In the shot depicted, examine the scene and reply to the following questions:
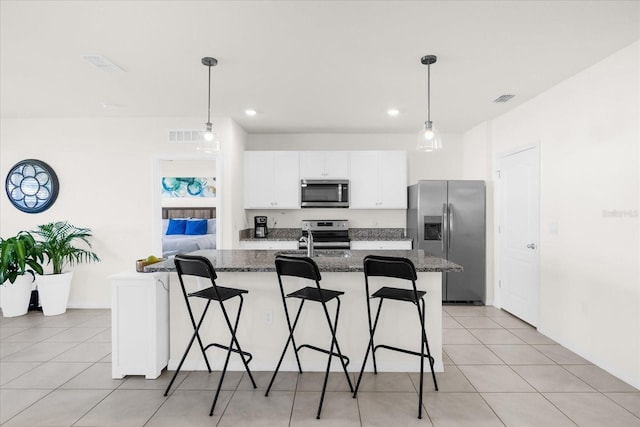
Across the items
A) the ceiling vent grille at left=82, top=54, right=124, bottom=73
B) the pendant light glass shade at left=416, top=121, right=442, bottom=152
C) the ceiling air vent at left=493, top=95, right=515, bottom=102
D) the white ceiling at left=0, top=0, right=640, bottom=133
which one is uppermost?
the ceiling air vent at left=493, top=95, right=515, bottom=102

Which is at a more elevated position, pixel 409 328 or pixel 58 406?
pixel 409 328

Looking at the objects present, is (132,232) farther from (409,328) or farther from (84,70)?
(409,328)

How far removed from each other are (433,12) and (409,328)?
7.39 feet

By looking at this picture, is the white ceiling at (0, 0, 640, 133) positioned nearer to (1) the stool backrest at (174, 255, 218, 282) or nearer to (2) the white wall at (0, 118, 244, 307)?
(2) the white wall at (0, 118, 244, 307)

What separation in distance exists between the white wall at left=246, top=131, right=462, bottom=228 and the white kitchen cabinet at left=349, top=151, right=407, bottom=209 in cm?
36

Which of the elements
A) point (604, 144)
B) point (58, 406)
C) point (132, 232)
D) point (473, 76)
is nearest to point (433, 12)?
point (473, 76)

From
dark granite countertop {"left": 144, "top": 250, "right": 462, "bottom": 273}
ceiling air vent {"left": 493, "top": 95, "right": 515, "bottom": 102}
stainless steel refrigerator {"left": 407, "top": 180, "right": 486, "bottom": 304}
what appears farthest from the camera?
stainless steel refrigerator {"left": 407, "top": 180, "right": 486, "bottom": 304}

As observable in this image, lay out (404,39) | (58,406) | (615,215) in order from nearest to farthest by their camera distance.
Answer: (58,406) → (404,39) → (615,215)

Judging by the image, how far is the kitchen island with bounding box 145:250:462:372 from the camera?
2828mm

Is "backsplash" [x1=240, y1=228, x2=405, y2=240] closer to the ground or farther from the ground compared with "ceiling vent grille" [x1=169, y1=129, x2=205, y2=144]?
closer to the ground

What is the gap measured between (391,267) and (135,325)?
1.96 meters

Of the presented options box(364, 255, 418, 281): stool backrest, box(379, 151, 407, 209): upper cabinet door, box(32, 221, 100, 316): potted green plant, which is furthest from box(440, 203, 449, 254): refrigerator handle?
box(32, 221, 100, 316): potted green plant

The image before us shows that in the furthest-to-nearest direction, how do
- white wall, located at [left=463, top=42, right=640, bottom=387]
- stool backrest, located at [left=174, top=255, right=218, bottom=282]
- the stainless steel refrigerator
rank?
the stainless steel refrigerator < white wall, located at [left=463, top=42, right=640, bottom=387] < stool backrest, located at [left=174, top=255, right=218, bottom=282]

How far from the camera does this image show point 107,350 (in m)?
3.30
